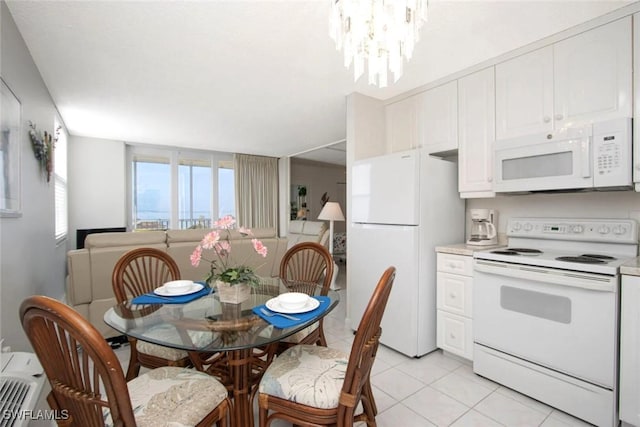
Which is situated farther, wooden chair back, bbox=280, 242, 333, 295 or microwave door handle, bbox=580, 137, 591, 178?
wooden chair back, bbox=280, 242, 333, 295

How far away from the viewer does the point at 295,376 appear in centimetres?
124

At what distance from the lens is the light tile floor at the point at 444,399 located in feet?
5.29

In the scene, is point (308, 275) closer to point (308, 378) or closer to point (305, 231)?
point (308, 378)

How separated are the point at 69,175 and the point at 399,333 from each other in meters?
5.46

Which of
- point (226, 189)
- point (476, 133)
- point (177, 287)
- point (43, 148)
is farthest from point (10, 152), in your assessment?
point (226, 189)

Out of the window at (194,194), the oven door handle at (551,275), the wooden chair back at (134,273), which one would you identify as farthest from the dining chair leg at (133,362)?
the window at (194,194)

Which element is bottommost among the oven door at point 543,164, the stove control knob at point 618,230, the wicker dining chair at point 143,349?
the wicker dining chair at point 143,349

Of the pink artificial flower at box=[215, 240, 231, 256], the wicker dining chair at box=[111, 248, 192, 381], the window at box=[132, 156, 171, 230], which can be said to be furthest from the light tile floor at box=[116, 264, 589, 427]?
the window at box=[132, 156, 171, 230]

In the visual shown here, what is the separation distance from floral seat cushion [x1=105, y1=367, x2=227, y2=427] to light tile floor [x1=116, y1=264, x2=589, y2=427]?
0.67 meters

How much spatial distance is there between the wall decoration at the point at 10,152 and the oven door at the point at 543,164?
123 inches

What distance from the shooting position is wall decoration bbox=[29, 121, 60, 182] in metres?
2.25

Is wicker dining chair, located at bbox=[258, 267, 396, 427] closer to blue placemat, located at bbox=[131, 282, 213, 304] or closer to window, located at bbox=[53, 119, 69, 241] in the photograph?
blue placemat, located at bbox=[131, 282, 213, 304]

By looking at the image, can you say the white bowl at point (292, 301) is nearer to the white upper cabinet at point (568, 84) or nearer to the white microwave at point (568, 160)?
the white microwave at point (568, 160)

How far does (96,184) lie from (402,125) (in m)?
5.01
